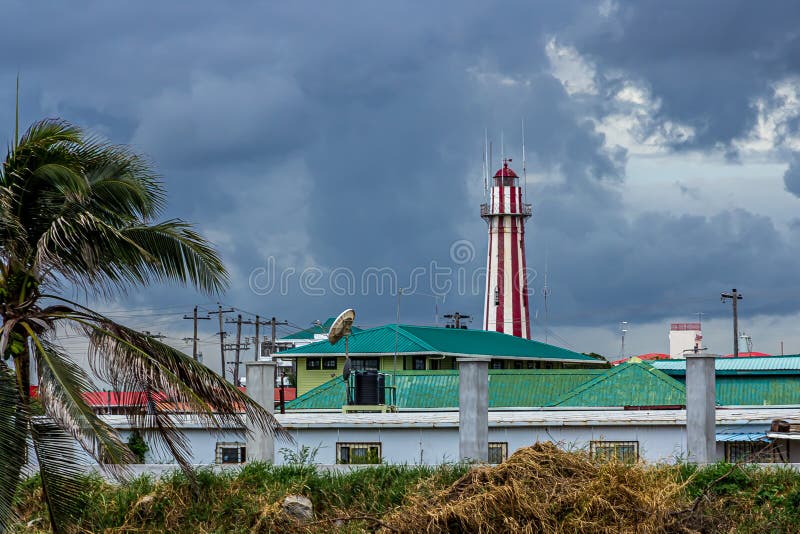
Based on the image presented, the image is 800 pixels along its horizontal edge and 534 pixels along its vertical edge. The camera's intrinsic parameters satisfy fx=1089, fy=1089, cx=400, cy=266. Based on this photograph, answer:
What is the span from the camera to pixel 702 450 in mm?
22703

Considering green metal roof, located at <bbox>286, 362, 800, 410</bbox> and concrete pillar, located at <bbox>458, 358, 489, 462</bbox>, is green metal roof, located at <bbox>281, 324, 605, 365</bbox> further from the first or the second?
concrete pillar, located at <bbox>458, 358, 489, 462</bbox>

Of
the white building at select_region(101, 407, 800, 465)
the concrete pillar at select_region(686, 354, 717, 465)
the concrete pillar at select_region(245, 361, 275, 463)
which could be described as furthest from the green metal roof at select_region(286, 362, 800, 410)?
the concrete pillar at select_region(686, 354, 717, 465)

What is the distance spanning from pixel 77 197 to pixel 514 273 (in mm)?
52380

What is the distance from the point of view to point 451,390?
4228 cm

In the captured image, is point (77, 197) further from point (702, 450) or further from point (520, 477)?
point (702, 450)

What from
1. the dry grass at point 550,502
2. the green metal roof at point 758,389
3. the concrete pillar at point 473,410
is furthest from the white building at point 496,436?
the green metal roof at point 758,389

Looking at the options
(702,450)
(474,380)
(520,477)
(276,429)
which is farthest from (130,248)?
(702,450)

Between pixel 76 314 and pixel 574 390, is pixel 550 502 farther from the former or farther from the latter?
pixel 574 390

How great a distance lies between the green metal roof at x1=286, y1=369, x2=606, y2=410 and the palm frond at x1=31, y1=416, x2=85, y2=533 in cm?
2657

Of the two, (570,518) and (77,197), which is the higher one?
(77,197)

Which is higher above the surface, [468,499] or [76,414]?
[76,414]

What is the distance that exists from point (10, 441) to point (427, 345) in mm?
38751

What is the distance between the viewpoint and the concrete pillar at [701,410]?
22.6 meters

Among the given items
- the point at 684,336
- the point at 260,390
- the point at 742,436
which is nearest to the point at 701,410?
the point at 742,436
